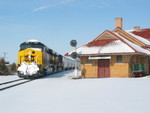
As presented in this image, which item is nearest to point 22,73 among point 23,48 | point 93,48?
point 23,48

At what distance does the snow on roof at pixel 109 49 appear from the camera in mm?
21609

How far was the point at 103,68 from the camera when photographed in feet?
75.3

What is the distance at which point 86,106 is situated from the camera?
855 centimetres

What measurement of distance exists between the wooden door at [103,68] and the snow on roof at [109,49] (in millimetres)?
1130

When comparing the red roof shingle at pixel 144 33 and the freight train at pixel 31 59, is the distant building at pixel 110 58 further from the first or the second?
the red roof shingle at pixel 144 33

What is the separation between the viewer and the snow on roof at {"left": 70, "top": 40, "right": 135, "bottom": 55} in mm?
21609

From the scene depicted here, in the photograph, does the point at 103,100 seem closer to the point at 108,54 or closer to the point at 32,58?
the point at 108,54

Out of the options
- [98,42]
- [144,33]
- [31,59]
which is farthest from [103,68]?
[144,33]

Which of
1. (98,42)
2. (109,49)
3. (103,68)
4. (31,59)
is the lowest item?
(103,68)

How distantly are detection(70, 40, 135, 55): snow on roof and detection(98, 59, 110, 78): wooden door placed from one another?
3.71ft

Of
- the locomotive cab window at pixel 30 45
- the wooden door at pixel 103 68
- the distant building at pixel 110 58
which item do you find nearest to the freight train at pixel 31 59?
the locomotive cab window at pixel 30 45

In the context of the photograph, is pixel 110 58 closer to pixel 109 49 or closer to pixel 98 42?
pixel 109 49

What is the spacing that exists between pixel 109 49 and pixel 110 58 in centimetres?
93

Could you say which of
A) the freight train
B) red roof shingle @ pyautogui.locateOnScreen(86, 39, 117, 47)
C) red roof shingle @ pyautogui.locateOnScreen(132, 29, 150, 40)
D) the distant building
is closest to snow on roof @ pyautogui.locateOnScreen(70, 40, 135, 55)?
the distant building
